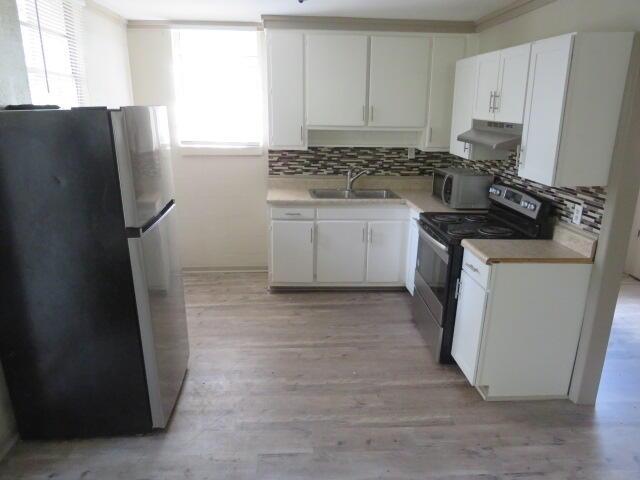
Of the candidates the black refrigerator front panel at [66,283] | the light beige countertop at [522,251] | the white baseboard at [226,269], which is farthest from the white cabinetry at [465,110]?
the black refrigerator front panel at [66,283]

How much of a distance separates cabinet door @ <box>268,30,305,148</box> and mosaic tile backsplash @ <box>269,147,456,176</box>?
1.13 feet

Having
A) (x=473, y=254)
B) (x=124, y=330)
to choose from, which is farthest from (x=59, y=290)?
(x=473, y=254)

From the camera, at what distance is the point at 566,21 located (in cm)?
255

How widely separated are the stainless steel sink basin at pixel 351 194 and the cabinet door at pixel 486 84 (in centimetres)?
110

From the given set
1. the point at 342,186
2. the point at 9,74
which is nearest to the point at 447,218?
the point at 342,186

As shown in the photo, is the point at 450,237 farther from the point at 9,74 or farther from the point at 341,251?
the point at 9,74

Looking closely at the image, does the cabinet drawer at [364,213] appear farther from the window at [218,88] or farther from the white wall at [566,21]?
the white wall at [566,21]

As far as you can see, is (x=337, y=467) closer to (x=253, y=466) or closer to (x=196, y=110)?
(x=253, y=466)

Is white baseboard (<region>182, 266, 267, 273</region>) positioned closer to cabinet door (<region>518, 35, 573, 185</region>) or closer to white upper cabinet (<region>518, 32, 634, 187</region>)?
cabinet door (<region>518, 35, 573, 185</region>)

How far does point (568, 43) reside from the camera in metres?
2.04

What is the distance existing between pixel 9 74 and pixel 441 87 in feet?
9.99

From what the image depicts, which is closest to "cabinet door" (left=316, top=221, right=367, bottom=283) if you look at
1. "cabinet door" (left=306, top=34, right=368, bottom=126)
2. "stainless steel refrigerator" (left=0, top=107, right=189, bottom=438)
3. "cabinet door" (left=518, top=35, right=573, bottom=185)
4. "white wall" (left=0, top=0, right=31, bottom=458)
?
"cabinet door" (left=306, top=34, right=368, bottom=126)

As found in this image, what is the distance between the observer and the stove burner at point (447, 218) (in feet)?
10.0

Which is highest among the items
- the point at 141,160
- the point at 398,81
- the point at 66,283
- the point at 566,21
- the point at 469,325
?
the point at 566,21
